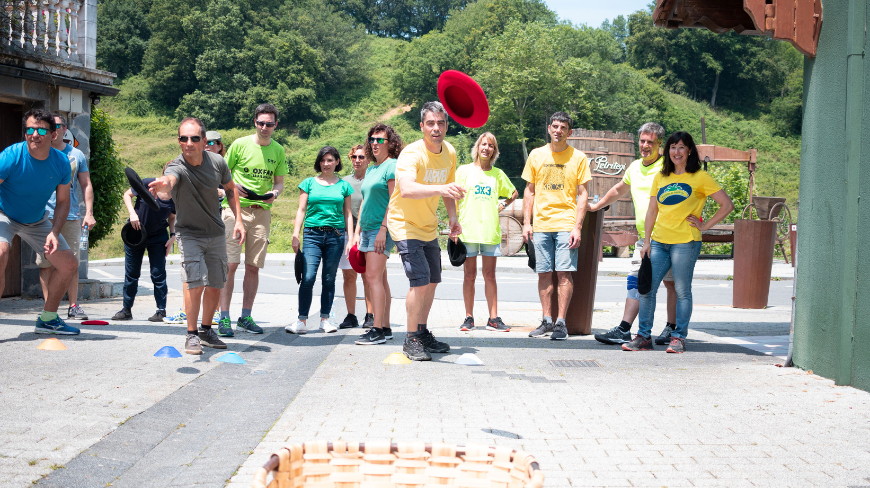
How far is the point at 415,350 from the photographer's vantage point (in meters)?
7.21

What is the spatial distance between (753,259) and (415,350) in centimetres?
680

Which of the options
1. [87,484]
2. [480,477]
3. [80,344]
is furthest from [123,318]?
[480,477]

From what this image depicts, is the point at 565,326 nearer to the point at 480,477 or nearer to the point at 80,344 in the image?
the point at 80,344

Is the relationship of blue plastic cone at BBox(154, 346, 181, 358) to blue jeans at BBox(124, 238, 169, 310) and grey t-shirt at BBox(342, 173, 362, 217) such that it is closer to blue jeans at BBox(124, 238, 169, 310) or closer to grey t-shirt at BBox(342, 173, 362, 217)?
blue jeans at BBox(124, 238, 169, 310)

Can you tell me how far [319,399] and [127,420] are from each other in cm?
118

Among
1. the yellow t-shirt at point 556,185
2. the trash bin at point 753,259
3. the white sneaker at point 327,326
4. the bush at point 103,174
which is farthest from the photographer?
the bush at point 103,174

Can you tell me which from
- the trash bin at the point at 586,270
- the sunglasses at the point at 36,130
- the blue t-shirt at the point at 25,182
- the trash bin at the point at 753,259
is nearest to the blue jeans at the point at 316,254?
the trash bin at the point at 586,270

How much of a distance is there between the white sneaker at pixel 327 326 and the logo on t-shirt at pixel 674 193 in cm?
356

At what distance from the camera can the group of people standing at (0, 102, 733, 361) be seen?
Result: 288 inches

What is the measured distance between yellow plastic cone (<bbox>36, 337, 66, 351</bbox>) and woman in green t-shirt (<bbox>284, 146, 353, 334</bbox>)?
8.12 feet

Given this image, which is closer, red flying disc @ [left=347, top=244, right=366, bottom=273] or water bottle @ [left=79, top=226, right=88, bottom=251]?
red flying disc @ [left=347, top=244, right=366, bottom=273]

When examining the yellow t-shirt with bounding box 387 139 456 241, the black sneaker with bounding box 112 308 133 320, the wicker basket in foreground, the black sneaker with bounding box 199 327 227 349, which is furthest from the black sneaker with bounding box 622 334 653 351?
the wicker basket in foreground

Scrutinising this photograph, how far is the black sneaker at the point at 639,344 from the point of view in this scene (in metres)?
8.04

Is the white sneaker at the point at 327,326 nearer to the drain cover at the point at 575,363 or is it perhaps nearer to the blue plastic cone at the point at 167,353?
the blue plastic cone at the point at 167,353
